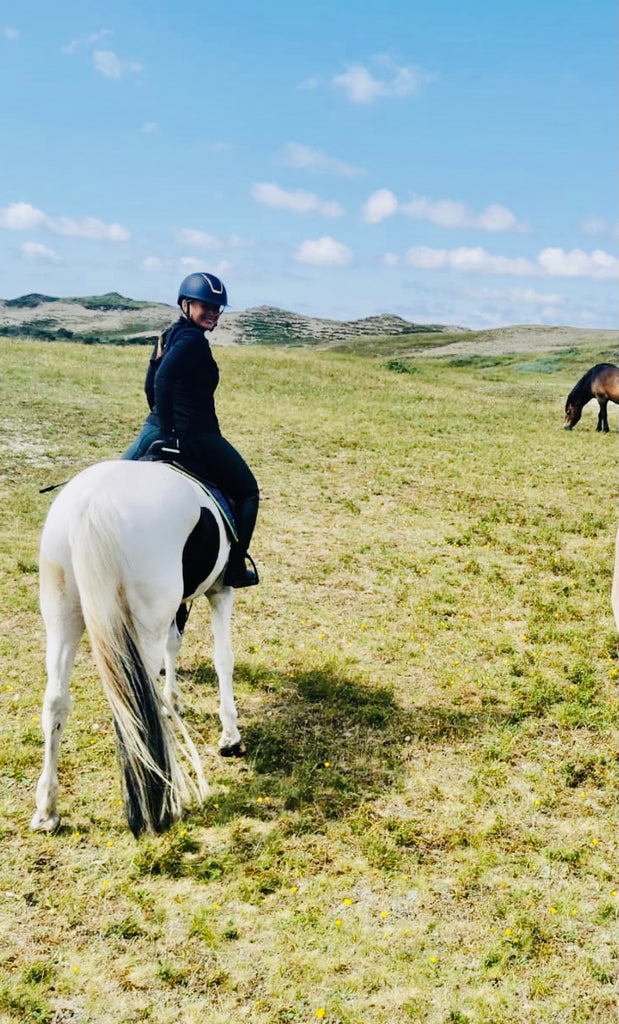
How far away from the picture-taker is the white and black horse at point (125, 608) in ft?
17.1

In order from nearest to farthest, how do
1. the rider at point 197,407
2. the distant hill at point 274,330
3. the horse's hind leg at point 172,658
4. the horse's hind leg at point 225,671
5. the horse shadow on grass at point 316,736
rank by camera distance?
1. the horse shadow on grass at point 316,736
2. the rider at point 197,407
3. the horse's hind leg at point 225,671
4. the horse's hind leg at point 172,658
5. the distant hill at point 274,330

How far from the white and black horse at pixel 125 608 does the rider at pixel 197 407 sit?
0.88 meters

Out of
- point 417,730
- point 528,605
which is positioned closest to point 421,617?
point 528,605

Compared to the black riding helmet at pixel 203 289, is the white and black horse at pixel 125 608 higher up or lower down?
lower down

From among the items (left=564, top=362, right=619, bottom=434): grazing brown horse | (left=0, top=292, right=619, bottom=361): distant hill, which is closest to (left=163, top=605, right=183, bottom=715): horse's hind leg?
(left=564, top=362, right=619, bottom=434): grazing brown horse

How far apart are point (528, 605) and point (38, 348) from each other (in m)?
30.5

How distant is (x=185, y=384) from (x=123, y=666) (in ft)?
8.65

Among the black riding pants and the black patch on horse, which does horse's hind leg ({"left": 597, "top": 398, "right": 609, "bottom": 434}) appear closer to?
the black riding pants

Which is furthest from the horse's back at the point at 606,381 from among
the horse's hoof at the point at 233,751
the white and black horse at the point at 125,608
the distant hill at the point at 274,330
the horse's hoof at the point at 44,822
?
the distant hill at the point at 274,330

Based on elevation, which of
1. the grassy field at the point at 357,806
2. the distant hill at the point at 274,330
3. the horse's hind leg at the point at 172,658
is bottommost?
the grassy field at the point at 357,806

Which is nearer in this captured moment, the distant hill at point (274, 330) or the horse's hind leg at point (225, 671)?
the horse's hind leg at point (225, 671)

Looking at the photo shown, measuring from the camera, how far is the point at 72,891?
4.93 meters

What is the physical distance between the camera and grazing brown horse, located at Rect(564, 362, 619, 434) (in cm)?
2311

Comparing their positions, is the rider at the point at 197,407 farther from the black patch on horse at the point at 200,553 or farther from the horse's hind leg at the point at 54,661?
the horse's hind leg at the point at 54,661
